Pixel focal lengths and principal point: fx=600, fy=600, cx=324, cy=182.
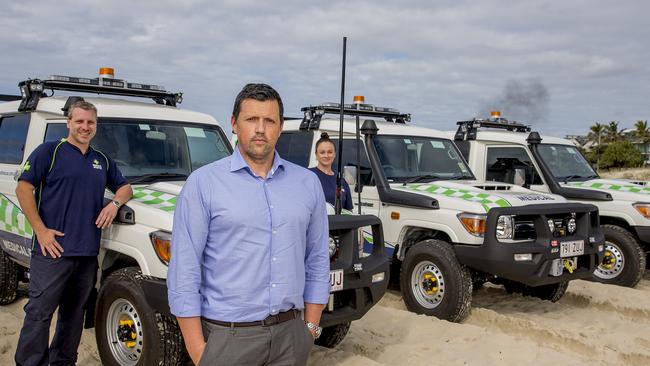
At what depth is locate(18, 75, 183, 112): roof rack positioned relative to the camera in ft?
17.0

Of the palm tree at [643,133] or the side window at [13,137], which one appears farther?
the palm tree at [643,133]

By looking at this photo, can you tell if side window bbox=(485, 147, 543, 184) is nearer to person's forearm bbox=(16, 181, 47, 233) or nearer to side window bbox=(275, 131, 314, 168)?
side window bbox=(275, 131, 314, 168)

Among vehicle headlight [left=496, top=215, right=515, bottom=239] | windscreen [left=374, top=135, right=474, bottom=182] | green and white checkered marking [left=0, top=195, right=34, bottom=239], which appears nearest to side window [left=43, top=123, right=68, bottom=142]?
green and white checkered marking [left=0, top=195, right=34, bottom=239]

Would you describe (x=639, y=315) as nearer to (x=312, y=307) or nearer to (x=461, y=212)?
(x=461, y=212)

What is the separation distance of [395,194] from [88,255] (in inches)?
132

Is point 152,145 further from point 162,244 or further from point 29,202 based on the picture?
point 162,244

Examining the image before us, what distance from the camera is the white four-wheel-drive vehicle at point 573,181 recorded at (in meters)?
7.91

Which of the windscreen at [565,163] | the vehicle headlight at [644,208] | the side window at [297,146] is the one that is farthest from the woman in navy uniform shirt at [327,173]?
the vehicle headlight at [644,208]

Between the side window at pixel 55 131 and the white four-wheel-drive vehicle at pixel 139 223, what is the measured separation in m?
0.01

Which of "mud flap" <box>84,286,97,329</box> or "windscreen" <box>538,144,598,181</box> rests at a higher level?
"windscreen" <box>538,144,598,181</box>

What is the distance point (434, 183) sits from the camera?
662cm

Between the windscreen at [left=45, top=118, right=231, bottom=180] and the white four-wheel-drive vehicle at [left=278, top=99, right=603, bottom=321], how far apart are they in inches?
51.4

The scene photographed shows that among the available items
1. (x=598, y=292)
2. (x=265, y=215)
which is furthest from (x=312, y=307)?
(x=598, y=292)

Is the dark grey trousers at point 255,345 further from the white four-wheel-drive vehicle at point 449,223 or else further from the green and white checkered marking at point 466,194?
the green and white checkered marking at point 466,194
